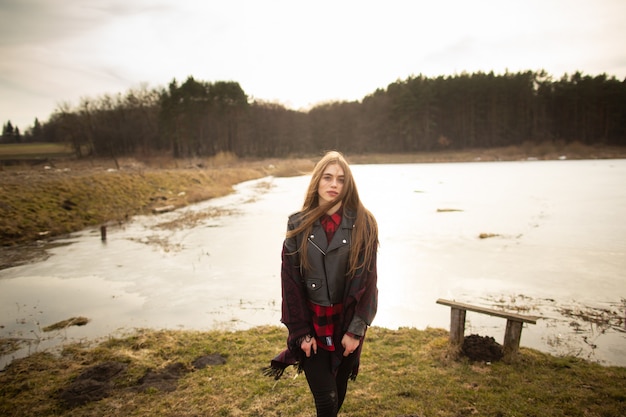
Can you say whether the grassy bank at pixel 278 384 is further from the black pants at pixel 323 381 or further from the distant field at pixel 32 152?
the distant field at pixel 32 152

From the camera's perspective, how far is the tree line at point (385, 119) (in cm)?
5341

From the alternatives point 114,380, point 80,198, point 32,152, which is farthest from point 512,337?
point 32,152

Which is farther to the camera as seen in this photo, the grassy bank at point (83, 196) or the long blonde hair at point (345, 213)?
the grassy bank at point (83, 196)

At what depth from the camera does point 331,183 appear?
98.8 inches

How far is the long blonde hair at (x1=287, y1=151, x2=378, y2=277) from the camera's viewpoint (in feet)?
7.84

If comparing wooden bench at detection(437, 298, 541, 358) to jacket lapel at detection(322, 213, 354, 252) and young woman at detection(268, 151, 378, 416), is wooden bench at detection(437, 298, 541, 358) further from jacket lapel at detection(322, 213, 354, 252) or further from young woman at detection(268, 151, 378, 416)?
jacket lapel at detection(322, 213, 354, 252)

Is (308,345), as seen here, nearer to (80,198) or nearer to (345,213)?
(345,213)

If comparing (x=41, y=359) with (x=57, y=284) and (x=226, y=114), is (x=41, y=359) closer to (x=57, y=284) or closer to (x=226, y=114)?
(x=57, y=284)

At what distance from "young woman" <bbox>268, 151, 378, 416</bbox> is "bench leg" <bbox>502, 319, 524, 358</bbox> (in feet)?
9.25

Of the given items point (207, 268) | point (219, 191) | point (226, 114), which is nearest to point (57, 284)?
point (207, 268)

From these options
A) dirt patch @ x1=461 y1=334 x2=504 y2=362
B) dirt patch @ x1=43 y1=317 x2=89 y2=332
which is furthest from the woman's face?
dirt patch @ x1=43 y1=317 x2=89 y2=332

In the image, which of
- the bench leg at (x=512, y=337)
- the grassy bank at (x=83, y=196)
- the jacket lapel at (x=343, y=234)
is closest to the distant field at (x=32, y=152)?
the grassy bank at (x=83, y=196)

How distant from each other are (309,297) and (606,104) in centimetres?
7151

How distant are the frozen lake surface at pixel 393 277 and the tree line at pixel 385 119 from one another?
4318 cm
